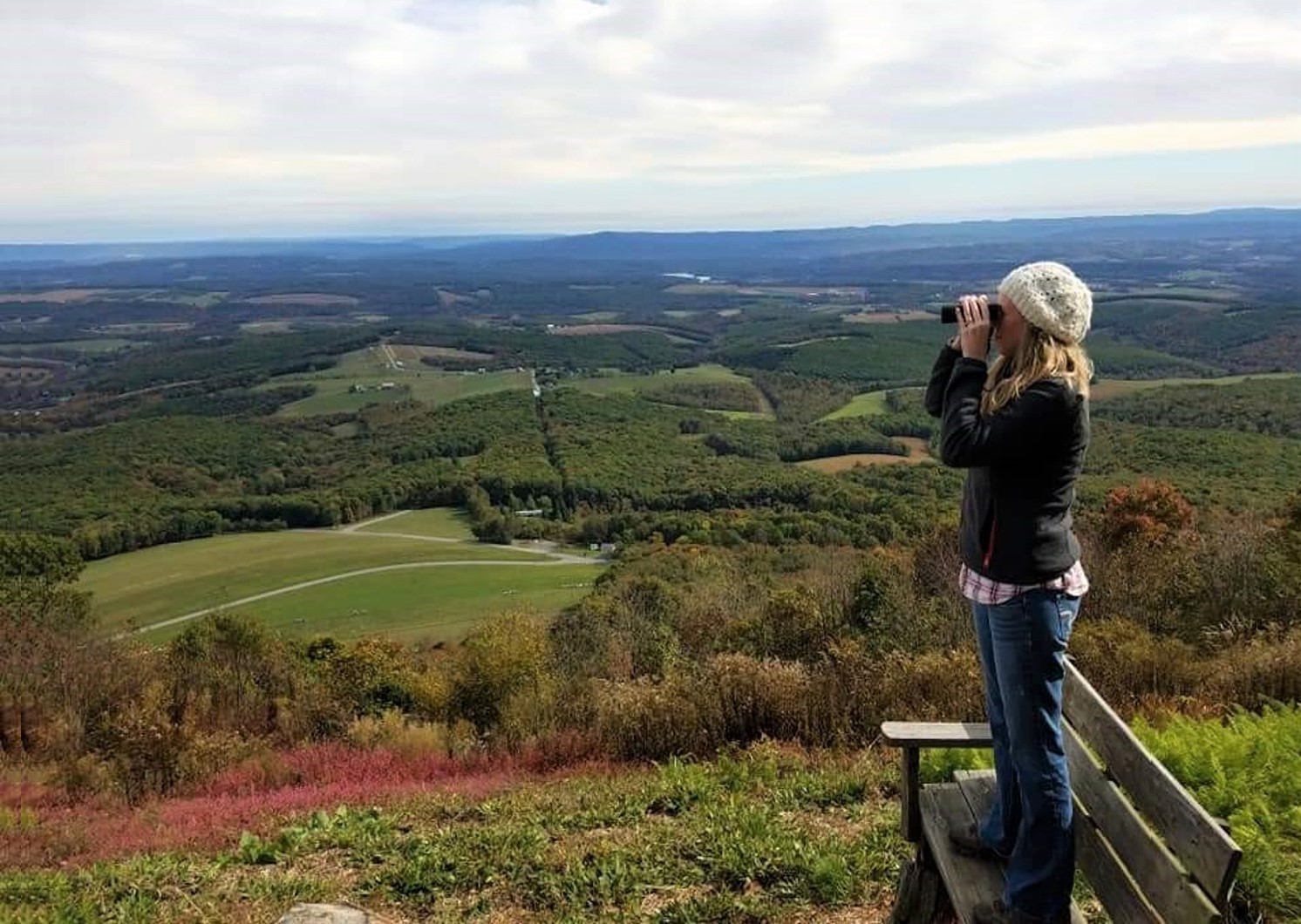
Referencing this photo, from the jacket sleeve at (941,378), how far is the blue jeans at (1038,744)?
66 cm

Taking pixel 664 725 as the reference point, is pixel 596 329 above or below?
below

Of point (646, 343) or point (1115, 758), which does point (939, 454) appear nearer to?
point (1115, 758)

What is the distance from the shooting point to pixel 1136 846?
2.46m

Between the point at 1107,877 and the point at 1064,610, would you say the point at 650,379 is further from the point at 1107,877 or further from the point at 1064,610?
the point at 1107,877

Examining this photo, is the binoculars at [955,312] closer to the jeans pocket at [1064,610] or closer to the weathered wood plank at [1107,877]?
the jeans pocket at [1064,610]

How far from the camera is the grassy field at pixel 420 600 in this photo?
40.0 meters

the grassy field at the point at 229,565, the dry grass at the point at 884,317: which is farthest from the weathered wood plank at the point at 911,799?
the dry grass at the point at 884,317

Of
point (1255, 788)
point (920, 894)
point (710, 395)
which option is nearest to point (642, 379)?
point (710, 395)

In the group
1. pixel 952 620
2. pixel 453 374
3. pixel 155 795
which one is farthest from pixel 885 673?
pixel 453 374

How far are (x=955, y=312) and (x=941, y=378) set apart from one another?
0.74ft

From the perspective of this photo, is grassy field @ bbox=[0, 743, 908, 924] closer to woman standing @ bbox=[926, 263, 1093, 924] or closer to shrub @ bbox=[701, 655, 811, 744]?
shrub @ bbox=[701, 655, 811, 744]

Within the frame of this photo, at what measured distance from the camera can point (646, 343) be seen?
13875 cm

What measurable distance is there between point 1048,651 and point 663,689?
15.4 ft

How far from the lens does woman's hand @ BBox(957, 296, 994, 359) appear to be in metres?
2.79
